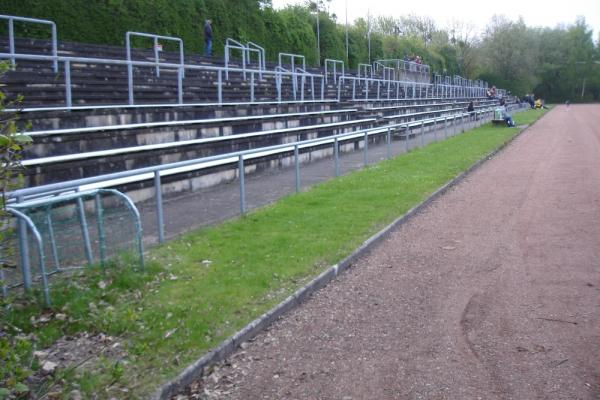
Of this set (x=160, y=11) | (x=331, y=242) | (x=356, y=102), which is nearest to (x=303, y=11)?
(x=356, y=102)

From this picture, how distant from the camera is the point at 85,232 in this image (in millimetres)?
6254

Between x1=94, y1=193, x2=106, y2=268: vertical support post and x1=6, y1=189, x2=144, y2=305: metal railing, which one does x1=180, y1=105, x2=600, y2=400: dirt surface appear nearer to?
x1=6, y1=189, x2=144, y2=305: metal railing

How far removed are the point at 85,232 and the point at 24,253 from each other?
0.85m

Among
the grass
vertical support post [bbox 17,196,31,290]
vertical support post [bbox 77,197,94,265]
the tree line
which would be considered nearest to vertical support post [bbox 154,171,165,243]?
the grass

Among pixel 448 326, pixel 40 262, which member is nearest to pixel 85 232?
pixel 40 262

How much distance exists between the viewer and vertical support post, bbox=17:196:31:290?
5.41m

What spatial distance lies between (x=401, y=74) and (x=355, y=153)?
92.6 ft

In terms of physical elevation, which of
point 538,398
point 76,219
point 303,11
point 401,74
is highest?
point 303,11

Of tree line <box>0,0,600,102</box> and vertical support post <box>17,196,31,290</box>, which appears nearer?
vertical support post <box>17,196,31,290</box>

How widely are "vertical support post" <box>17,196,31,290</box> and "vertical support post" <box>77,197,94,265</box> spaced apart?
30.0 inches

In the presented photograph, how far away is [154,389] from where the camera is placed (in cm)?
428


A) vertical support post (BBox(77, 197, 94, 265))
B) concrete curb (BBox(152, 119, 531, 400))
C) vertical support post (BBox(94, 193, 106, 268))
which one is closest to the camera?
concrete curb (BBox(152, 119, 531, 400))

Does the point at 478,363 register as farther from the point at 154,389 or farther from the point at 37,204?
the point at 37,204

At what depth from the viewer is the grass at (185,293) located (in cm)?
447
